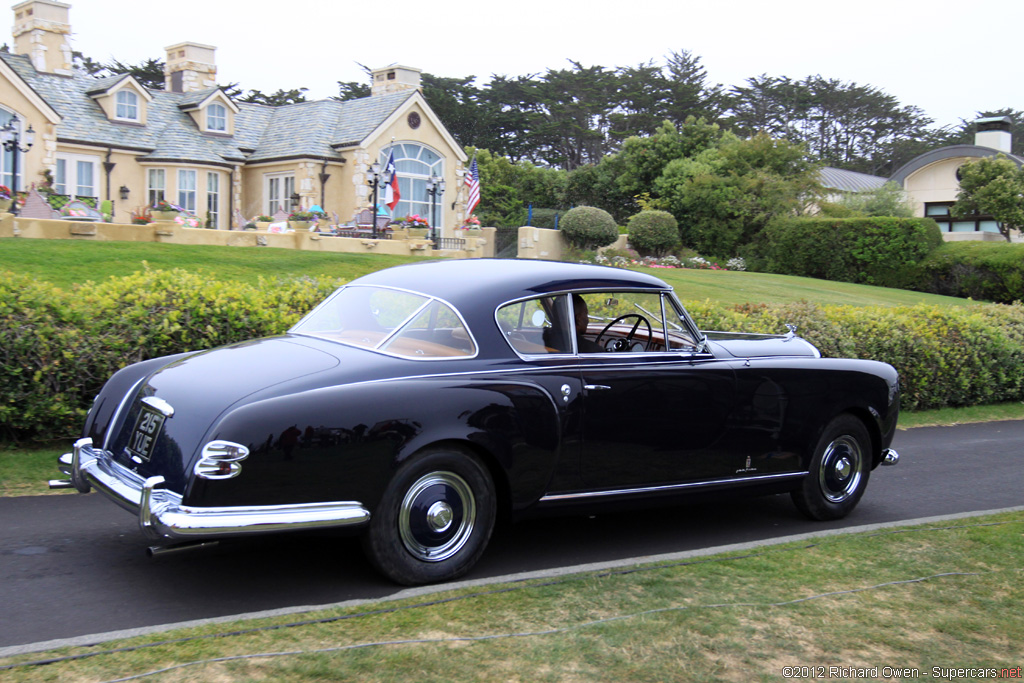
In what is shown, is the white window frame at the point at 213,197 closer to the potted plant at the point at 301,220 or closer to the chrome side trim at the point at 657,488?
the potted plant at the point at 301,220

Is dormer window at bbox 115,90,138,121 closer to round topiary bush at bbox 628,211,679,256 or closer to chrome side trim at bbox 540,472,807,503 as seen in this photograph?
round topiary bush at bbox 628,211,679,256

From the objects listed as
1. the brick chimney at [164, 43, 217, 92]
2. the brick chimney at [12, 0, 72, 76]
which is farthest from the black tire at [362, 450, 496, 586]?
the brick chimney at [164, 43, 217, 92]

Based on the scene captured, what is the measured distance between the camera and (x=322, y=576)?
478cm

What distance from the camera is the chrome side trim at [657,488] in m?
5.09

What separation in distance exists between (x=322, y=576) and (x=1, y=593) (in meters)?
1.51

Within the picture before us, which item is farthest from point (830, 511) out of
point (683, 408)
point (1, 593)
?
point (1, 593)

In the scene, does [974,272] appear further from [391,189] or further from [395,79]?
[395,79]

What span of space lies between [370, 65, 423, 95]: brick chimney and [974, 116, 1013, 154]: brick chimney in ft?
111

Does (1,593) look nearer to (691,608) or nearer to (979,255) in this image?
(691,608)

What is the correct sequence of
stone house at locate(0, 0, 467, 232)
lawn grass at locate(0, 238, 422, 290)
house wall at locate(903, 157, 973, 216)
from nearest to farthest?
lawn grass at locate(0, 238, 422, 290) → stone house at locate(0, 0, 467, 232) → house wall at locate(903, 157, 973, 216)

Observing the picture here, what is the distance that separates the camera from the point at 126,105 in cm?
3111

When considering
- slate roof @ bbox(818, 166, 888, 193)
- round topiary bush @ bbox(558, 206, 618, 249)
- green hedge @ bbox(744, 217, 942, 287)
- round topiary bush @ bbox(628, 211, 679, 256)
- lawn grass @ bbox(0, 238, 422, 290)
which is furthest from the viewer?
slate roof @ bbox(818, 166, 888, 193)

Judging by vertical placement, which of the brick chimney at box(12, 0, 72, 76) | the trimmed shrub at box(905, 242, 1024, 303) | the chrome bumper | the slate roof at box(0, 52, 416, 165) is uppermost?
the brick chimney at box(12, 0, 72, 76)

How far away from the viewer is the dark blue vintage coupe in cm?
415
